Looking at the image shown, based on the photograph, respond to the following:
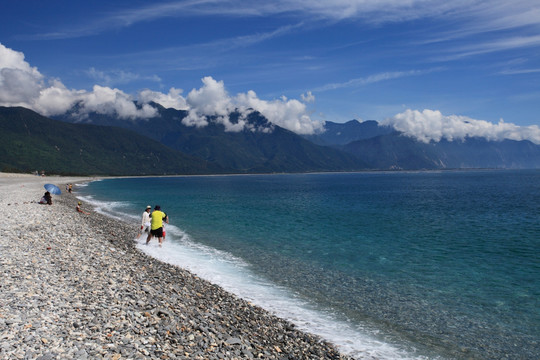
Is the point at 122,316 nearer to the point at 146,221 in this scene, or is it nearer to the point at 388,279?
the point at 388,279

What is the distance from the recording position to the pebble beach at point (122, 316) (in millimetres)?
9727

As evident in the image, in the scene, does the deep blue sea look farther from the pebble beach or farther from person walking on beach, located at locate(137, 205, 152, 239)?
the pebble beach

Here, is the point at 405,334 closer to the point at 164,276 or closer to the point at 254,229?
the point at 164,276

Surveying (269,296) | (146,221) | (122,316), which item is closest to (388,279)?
(269,296)

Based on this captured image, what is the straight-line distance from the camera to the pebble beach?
973 cm

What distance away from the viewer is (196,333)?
11.5 meters

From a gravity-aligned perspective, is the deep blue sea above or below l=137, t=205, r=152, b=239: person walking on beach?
below

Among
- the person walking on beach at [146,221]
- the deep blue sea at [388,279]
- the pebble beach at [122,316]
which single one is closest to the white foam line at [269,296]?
the deep blue sea at [388,279]

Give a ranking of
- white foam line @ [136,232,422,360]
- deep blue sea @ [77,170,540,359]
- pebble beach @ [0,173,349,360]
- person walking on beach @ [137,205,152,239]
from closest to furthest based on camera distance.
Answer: pebble beach @ [0,173,349,360] → white foam line @ [136,232,422,360] → deep blue sea @ [77,170,540,359] → person walking on beach @ [137,205,152,239]

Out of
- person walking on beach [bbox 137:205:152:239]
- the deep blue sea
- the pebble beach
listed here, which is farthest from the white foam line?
person walking on beach [bbox 137:205:152:239]

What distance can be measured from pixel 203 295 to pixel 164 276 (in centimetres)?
318

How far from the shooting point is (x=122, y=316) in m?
11.7

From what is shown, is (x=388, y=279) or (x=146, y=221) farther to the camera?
(x=146, y=221)

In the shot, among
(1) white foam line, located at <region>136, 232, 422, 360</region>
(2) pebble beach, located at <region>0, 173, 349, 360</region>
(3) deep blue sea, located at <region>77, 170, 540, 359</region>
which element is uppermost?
(2) pebble beach, located at <region>0, 173, 349, 360</region>
